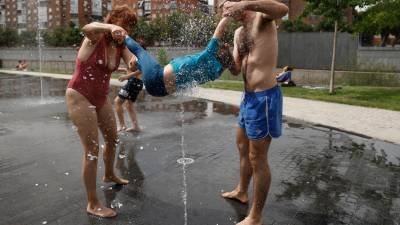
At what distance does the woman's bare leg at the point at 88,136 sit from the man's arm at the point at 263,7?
1668 mm

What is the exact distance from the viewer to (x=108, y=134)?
189 inches

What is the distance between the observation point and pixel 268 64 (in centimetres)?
385

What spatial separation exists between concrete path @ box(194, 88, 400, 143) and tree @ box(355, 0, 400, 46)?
362cm

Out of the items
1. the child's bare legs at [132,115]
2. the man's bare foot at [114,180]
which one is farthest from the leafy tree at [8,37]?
the man's bare foot at [114,180]

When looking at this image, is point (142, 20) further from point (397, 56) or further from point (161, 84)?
point (161, 84)

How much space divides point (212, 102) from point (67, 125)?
5152 mm

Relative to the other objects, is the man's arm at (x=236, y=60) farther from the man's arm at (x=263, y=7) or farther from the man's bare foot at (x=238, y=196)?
the man's bare foot at (x=238, y=196)

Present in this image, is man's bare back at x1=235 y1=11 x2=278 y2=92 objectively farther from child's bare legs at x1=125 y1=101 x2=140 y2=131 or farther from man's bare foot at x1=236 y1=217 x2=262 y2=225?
child's bare legs at x1=125 y1=101 x2=140 y2=131

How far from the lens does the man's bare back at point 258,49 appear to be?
379cm

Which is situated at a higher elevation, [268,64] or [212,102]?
[268,64]

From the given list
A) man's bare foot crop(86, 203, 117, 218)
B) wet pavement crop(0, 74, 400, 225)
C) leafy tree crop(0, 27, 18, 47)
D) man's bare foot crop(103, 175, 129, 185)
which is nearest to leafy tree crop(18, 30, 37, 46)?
leafy tree crop(0, 27, 18, 47)

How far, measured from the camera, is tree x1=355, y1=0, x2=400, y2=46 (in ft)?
Result: 45.9

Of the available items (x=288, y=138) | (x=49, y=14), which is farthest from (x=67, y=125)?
(x=49, y=14)

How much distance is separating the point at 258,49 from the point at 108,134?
6.47 ft
